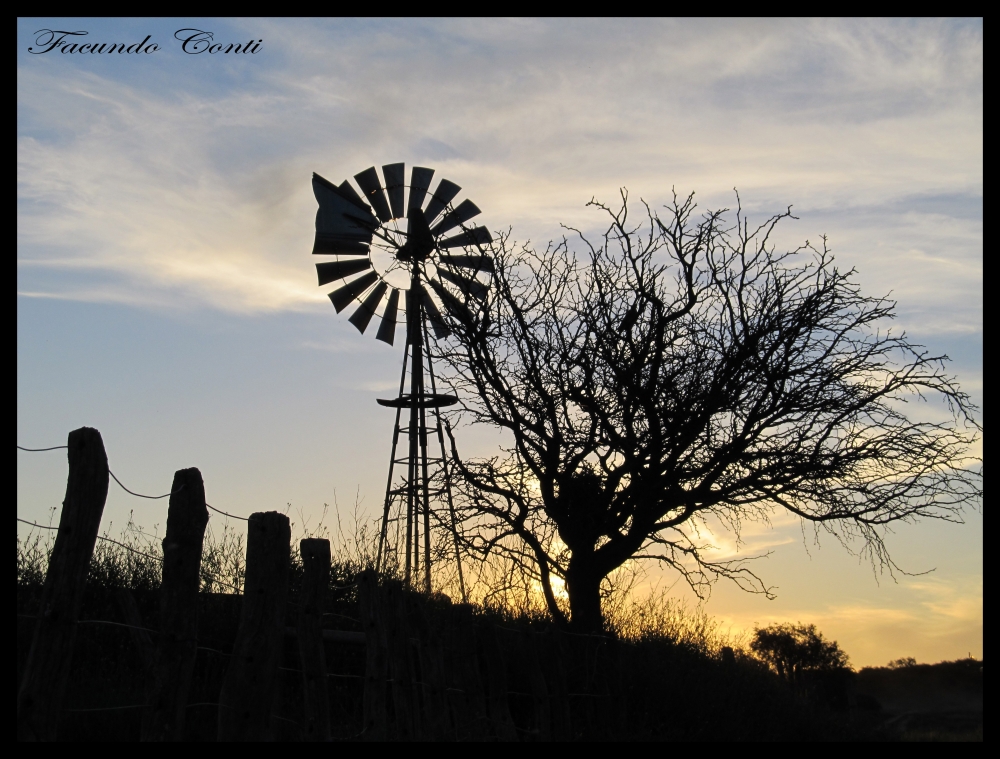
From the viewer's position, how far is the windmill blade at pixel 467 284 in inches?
491

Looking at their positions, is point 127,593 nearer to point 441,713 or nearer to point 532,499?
point 441,713

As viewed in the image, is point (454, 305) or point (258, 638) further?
point (454, 305)

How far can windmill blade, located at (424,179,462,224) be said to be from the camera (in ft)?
49.8

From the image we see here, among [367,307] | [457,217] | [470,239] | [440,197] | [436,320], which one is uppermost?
[440,197]

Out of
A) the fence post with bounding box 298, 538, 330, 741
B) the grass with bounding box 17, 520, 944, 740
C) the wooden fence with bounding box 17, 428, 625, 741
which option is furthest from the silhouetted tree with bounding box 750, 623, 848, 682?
the fence post with bounding box 298, 538, 330, 741

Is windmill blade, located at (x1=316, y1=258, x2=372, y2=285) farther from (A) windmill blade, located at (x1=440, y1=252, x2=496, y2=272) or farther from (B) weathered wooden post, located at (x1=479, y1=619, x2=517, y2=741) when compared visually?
(B) weathered wooden post, located at (x1=479, y1=619, x2=517, y2=741)

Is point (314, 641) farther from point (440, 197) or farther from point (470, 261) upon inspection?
point (440, 197)

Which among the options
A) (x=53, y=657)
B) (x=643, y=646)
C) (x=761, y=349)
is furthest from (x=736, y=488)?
(x=53, y=657)

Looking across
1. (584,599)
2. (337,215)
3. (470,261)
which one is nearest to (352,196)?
(337,215)

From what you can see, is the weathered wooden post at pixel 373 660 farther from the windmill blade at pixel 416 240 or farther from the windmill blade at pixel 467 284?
the windmill blade at pixel 416 240

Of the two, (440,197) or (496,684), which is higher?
(440,197)

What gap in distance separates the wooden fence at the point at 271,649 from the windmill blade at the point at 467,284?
4.73m

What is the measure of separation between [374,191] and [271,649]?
10.5 metres

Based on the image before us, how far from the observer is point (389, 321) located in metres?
15.9
